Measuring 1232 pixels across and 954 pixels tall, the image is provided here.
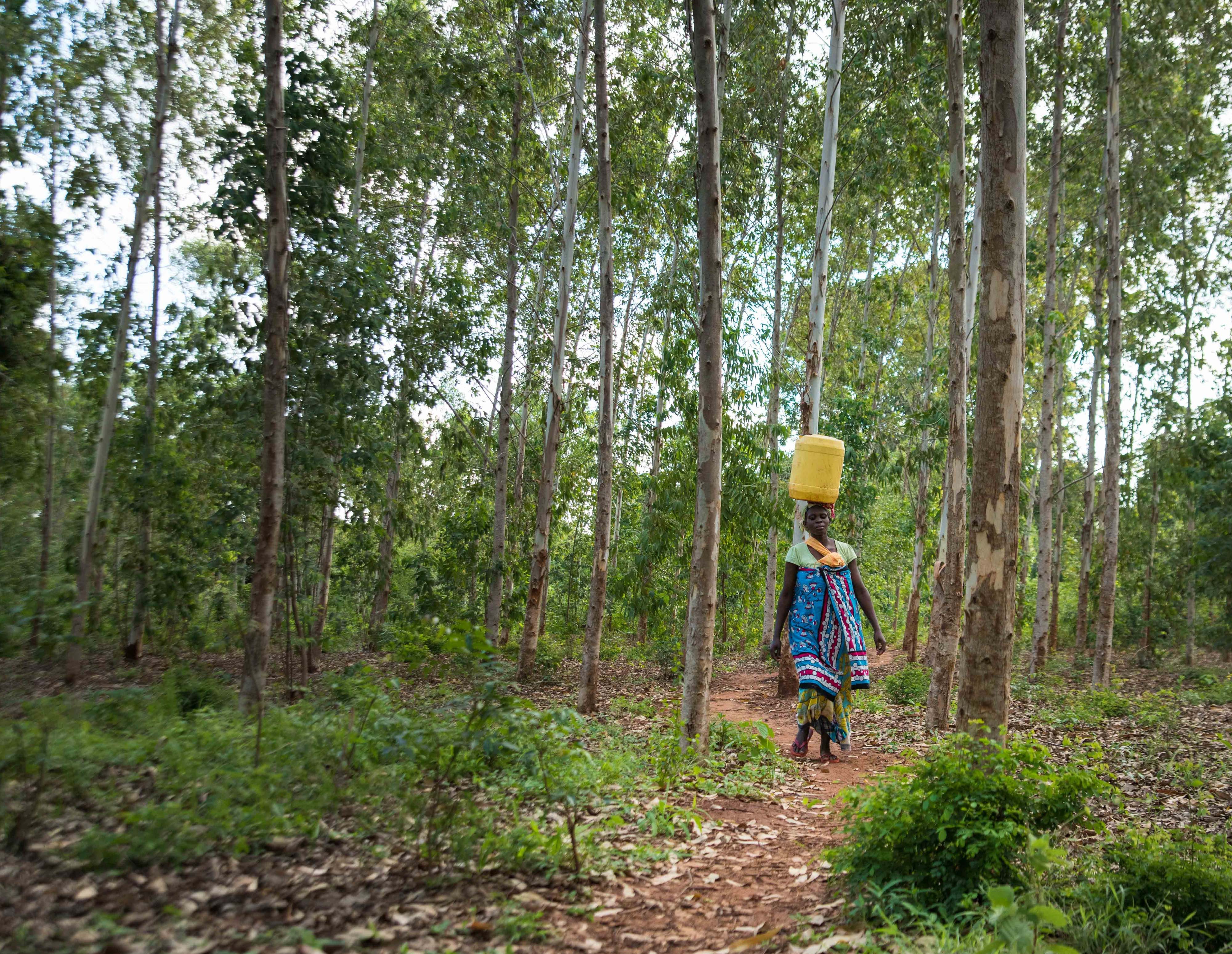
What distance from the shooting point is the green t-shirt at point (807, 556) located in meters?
6.83

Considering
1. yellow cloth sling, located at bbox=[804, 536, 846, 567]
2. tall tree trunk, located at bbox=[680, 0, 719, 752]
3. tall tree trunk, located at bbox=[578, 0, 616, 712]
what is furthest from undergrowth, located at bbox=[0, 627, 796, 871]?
tall tree trunk, located at bbox=[578, 0, 616, 712]

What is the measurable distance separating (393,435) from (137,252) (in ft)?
16.0

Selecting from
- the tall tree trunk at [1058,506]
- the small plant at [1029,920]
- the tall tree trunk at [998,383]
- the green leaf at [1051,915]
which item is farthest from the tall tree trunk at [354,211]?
the tall tree trunk at [1058,506]

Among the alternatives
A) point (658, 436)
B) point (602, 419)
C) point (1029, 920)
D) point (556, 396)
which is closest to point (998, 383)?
point (1029, 920)

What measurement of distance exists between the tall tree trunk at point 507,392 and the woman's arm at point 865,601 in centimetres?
725

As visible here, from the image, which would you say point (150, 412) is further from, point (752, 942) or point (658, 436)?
point (752, 942)

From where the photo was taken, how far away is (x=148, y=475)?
12492 millimetres

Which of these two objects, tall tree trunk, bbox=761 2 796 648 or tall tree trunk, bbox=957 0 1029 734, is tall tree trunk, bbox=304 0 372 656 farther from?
tall tree trunk, bbox=957 0 1029 734

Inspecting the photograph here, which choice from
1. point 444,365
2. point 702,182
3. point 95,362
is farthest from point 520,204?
point 702,182

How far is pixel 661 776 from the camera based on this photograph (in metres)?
5.36

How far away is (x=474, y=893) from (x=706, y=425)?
3897 mm

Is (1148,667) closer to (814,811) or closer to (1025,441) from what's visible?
(1025,441)

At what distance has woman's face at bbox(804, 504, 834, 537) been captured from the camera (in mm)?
6805

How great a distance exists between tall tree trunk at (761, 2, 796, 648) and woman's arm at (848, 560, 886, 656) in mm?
5823
